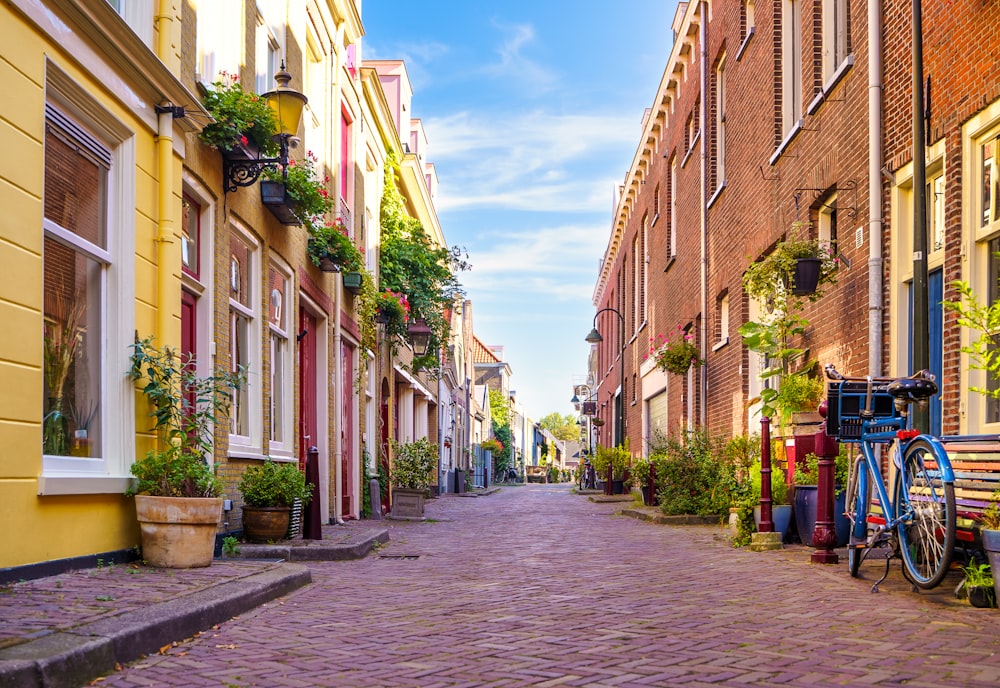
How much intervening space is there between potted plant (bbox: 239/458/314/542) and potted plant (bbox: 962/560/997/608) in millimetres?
5575

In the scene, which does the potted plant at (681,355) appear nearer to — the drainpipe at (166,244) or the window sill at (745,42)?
the window sill at (745,42)

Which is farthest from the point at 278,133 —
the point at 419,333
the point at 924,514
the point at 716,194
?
the point at 419,333

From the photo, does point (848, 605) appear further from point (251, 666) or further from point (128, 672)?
point (128, 672)

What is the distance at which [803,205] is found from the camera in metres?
11.1

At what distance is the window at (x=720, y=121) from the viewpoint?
1594 cm

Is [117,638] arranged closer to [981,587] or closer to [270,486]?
[981,587]

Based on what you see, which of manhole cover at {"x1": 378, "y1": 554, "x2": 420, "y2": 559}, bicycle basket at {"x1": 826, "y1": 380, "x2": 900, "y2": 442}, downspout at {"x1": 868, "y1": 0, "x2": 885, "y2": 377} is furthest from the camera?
manhole cover at {"x1": 378, "y1": 554, "x2": 420, "y2": 559}

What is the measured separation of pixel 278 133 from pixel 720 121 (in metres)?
8.93

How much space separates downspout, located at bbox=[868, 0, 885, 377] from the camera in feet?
29.0

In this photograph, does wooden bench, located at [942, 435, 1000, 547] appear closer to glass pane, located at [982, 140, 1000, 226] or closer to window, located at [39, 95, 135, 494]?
glass pane, located at [982, 140, 1000, 226]

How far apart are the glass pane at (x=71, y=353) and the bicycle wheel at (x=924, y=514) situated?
194 inches

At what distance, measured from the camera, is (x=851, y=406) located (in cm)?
721

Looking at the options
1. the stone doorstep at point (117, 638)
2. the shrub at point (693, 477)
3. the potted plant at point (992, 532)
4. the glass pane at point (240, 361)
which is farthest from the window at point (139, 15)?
the shrub at point (693, 477)

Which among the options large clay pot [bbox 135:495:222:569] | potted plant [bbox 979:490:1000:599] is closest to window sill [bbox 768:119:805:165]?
potted plant [bbox 979:490:1000:599]
